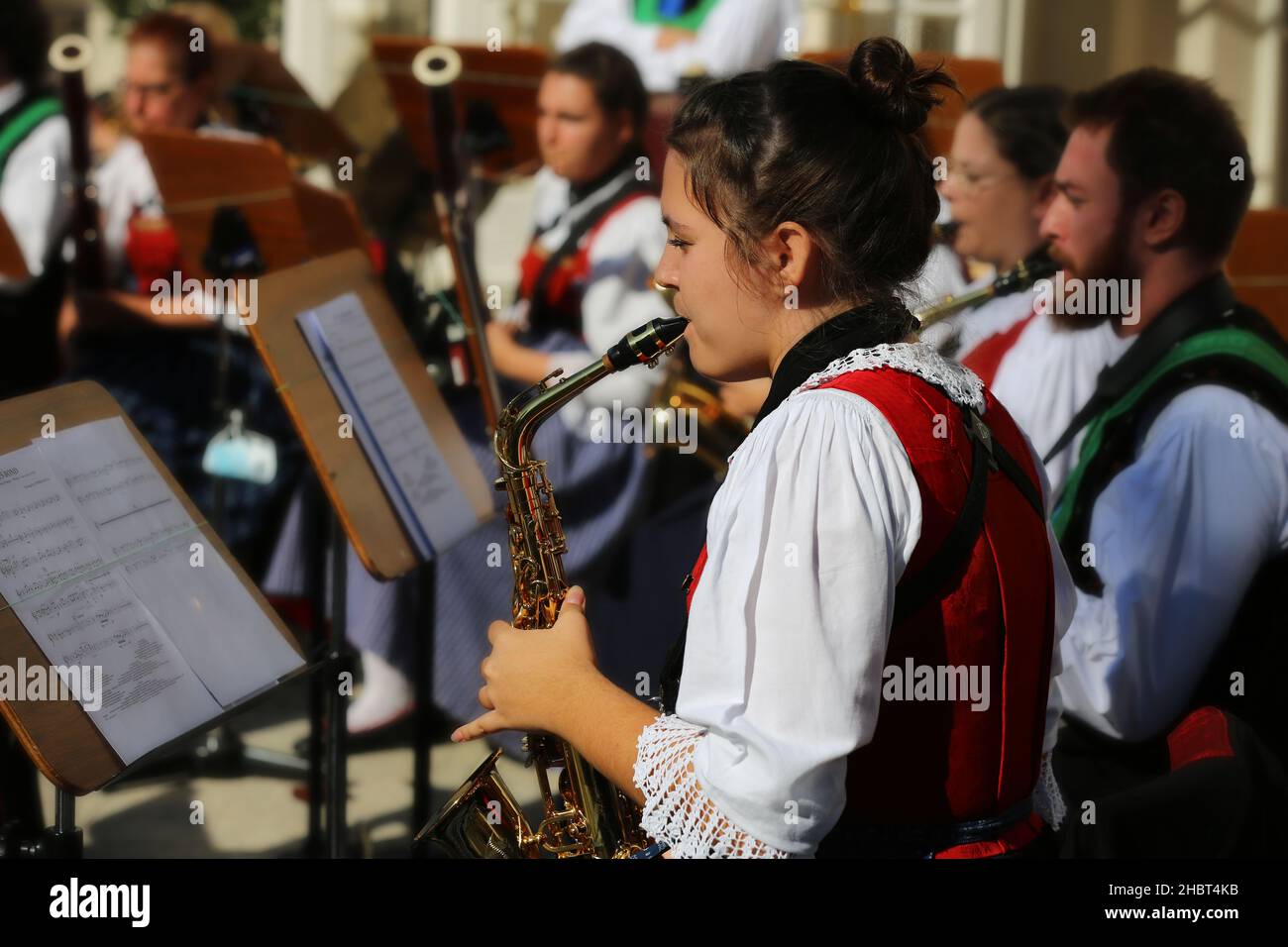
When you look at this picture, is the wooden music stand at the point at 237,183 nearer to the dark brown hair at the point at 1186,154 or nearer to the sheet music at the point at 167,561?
the sheet music at the point at 167,561

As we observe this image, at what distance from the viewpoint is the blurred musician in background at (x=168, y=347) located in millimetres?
4574

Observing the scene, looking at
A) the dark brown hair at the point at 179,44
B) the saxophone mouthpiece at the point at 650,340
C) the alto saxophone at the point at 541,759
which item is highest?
the dark brown hair at the point at 179,44

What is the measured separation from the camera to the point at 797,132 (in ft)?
5.35

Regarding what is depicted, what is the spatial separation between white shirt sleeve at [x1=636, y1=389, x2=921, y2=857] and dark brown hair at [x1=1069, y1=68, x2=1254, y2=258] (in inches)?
58.0

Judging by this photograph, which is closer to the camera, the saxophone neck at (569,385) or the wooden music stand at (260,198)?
the saxophone neck at (569,385)

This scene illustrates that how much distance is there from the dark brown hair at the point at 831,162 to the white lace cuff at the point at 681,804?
0.56 m

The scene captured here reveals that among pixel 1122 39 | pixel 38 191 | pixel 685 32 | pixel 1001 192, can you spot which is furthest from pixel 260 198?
pixel 1122 39

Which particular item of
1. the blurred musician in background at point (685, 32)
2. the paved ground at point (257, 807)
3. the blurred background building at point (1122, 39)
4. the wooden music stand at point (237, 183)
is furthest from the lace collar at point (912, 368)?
the blurred background building at point (1122, 39)

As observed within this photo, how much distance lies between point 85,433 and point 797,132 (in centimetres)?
109

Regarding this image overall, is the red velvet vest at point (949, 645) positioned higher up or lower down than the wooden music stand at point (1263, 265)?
lower down
